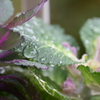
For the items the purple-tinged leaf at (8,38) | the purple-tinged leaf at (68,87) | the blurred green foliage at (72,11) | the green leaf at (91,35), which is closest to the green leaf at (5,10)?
the purple-tinged leaf at (8,38)

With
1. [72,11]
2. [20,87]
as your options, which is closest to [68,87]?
[20,87]

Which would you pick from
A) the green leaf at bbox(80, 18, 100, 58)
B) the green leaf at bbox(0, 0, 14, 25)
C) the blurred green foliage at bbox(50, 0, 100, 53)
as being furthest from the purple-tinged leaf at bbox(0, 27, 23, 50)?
the blurred green foliage at bbox(50, 0, 100, 53)

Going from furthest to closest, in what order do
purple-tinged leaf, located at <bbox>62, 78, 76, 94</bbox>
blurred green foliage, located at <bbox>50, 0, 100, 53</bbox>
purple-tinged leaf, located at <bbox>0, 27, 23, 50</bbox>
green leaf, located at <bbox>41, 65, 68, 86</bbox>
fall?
blurred green foliage, located at <bbox>50, 0, 100, 53</bbox> < green leaf, located at <bbox>41, 65, 68, 86</bbox> < purple-tinged leaf, located at <bbox>62, 78, 76, 94</bbox> < purple-tinged leaf, located at <bbox>0, 27, 23, 50</bbox>

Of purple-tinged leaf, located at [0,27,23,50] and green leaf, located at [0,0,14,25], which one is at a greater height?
green leaf, located at [0,0,14,25]

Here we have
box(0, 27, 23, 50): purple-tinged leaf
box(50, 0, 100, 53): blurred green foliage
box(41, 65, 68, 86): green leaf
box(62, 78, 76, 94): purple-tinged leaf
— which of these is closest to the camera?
box(0, 27, 23, 50): purple-tinged leaf

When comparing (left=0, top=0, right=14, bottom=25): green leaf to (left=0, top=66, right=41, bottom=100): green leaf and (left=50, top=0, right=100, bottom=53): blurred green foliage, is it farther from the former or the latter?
(left=50, top=0, right=100, bottom=53): blurred green foliage

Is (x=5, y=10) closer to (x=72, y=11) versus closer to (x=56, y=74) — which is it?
(x=56, y=74)

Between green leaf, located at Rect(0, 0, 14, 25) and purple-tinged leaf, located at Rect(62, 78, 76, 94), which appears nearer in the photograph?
green leaf, located at Rect(0, 0, 14, 25)
